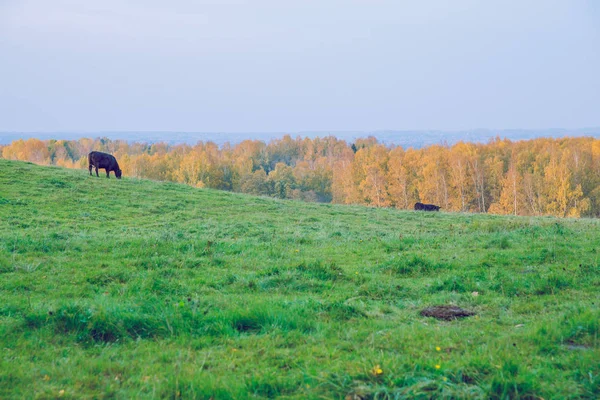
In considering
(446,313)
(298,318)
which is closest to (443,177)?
(446,313)

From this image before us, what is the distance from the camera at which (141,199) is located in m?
23.1

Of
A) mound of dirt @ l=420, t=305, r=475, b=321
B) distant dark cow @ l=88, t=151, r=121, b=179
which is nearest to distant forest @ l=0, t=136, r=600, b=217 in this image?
distant dark cow @ l=88, t=151, r=121, b=179

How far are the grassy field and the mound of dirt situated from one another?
169 mm

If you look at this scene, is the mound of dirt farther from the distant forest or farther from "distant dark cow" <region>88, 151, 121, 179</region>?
the distant forest

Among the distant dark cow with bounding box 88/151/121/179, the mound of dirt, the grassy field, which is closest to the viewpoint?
the grassy field

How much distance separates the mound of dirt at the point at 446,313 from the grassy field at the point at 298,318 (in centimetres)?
17

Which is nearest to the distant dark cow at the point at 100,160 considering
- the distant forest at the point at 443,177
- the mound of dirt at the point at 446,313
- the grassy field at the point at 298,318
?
→ the grassy field at the point at 298,318

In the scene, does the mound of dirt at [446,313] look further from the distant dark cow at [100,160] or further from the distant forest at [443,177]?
the distant forest at [443,177]

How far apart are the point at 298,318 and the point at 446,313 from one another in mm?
1956

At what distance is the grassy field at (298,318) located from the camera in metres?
4.00

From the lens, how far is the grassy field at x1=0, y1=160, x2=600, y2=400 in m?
4.00

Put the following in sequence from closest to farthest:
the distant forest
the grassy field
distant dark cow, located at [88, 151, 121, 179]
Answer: the grassy field → distant dark cow, located at [88, 151, 121, 179] → the distant forest

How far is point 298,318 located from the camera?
18.6 feet

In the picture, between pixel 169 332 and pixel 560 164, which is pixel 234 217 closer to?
pixel 169 332
